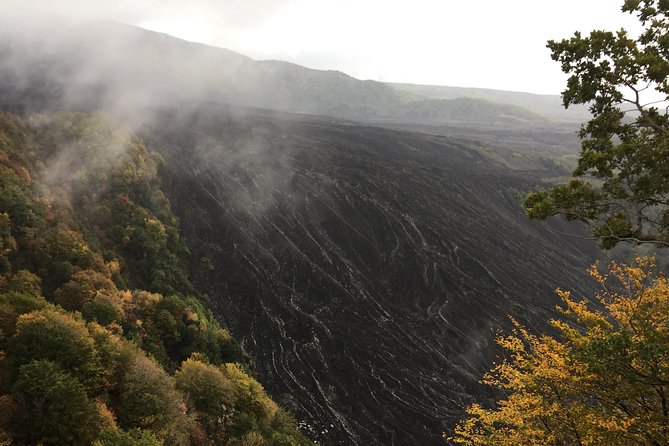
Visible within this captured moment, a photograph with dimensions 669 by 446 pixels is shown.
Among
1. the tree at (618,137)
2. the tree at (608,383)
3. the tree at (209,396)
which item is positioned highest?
the tree at (618,137)

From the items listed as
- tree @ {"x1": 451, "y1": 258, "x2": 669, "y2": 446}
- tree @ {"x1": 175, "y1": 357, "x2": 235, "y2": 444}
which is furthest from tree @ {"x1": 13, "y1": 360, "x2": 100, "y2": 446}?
tree @ {"x1": 451, "y1": 258, "x2": 669, "y2": 446}

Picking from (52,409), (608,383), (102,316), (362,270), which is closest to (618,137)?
(608,383)

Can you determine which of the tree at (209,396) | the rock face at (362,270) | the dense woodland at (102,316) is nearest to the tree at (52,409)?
the dense woodland at (102,316)

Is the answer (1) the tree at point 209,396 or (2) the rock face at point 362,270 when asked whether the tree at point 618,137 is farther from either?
(2) the rock face at point 362,270

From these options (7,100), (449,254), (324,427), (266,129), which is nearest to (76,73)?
(7,100)

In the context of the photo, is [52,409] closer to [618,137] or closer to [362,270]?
[618,137]

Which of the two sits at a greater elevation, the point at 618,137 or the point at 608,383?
the point at 618,137
